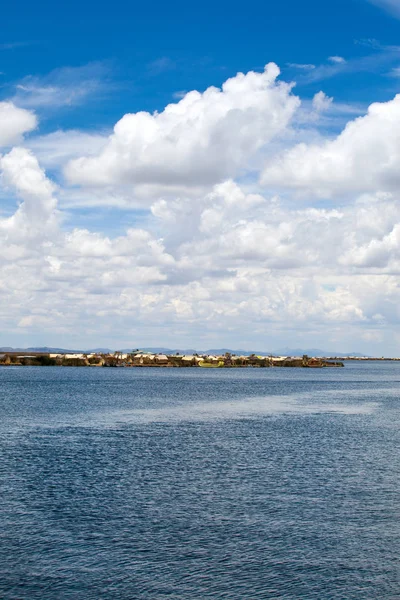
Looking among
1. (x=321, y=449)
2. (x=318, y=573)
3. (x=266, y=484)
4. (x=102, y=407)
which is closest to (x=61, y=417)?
(x=102, y=407)

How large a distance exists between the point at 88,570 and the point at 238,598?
750 cm

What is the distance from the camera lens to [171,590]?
27.8 meters

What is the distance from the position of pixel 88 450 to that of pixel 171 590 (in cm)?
3609

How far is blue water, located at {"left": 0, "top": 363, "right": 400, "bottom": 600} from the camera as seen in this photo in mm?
28984

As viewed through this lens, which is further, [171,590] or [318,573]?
[318,573]

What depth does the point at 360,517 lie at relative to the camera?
38844mm

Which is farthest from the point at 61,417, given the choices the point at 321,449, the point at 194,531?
the point at 194,531

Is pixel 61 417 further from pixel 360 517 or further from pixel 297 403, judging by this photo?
pixel 360 517

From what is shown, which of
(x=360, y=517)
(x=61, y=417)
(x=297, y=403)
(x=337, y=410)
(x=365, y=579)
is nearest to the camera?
(x=365, y=579)

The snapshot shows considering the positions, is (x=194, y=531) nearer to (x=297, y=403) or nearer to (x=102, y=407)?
(x=102, y=407)

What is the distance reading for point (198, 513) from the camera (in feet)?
129

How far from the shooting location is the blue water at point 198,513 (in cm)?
2898

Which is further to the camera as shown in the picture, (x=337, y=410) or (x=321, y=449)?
(x=337, y=410)

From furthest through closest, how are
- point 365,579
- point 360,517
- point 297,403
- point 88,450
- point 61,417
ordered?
point 297,403 → point 61,417 → point 88,450 → point 360,517 → point 365,579
